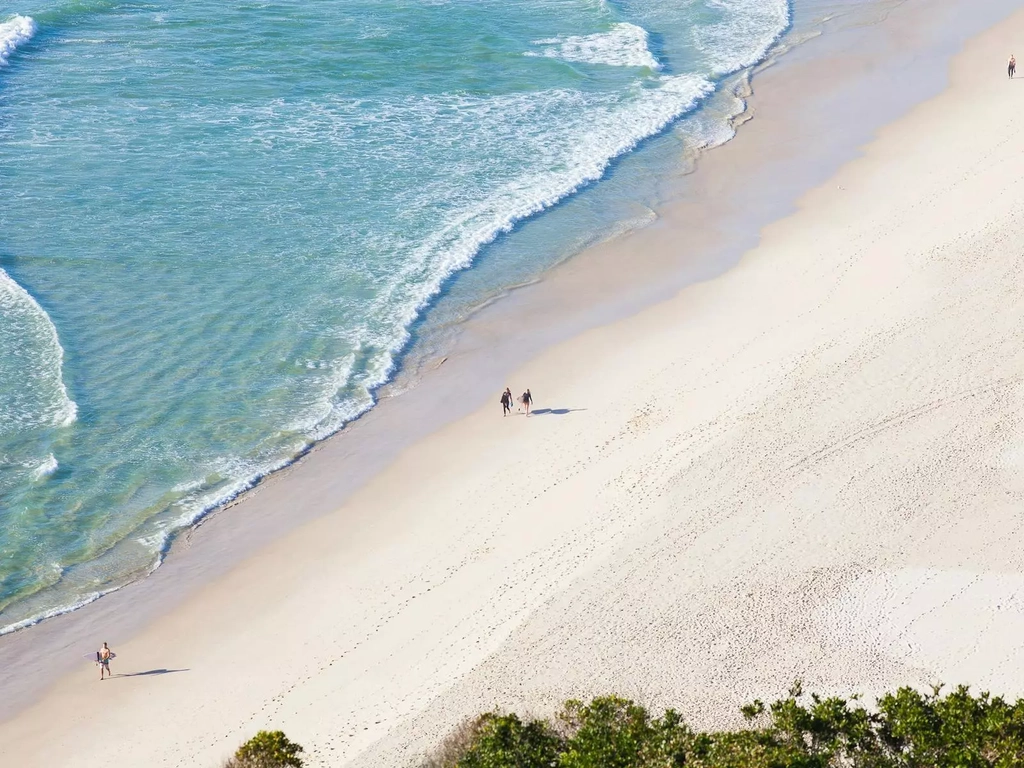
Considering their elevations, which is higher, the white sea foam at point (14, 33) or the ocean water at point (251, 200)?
the white sea foam at point (14, 33)

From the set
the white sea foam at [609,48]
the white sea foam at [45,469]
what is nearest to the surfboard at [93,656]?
the white sea foam at [45,469]

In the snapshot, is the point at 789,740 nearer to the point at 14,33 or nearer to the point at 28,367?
the point at 28,367

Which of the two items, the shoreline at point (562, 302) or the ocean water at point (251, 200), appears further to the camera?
the ocean water at point (251, 200)

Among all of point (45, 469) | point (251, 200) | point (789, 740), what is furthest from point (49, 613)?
point (251, 200)

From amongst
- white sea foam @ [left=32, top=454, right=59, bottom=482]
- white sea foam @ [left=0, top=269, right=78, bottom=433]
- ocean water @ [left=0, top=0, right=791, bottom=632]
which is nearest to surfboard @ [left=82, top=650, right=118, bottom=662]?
ocean water @ [left=0, top=0, right=791, bottom=632]

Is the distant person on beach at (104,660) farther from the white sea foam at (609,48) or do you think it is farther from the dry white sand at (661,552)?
the white sea foam at (609,48)

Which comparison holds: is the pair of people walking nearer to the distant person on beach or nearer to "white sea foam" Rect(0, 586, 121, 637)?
"white sea foam" Rect(0, 586, 121, 637)

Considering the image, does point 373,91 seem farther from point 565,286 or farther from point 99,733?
point 99,733
